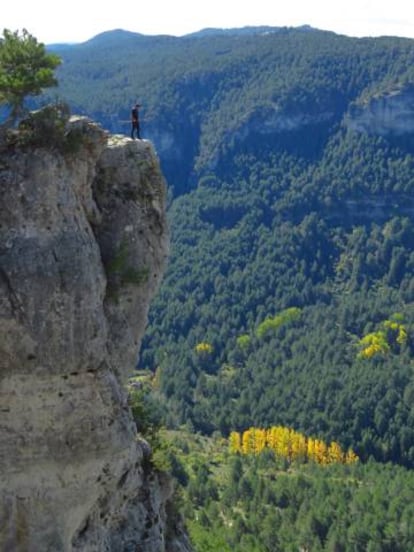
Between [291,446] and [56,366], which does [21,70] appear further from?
[291,446]

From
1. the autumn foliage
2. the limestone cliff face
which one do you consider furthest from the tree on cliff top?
the autumn foliage

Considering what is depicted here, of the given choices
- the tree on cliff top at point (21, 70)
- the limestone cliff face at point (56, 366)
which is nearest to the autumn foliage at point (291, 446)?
the limestone cliff face at point (56, 366)

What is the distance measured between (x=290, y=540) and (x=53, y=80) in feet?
215

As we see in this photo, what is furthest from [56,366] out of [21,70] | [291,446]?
[291,446]

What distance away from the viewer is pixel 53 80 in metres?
24.4

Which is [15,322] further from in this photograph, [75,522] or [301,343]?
[301,343]

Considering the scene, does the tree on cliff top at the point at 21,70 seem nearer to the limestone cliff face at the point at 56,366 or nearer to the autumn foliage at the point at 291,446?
the limestone cliff face at the point at 56,366

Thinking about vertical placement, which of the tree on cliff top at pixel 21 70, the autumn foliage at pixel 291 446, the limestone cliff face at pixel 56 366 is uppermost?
the tree on cliff top at pixel 21 70

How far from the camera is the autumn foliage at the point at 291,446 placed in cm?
11588

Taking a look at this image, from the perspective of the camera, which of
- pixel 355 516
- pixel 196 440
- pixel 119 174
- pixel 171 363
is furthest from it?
pixel 171 363

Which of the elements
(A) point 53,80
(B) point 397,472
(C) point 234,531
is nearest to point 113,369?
(A) point 53,80

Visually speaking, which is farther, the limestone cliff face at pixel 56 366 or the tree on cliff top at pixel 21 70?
the tree on cliff top at pixel 21 70

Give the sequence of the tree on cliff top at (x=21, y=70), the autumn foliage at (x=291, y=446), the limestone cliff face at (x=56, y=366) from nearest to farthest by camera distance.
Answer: the limestone cliff face at (x=56, y=366) → the tree on cliff top at (x=21, y=70) → the autumn foliage at (x=291, y=446)

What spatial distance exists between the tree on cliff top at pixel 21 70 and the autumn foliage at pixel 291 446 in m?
95.0
